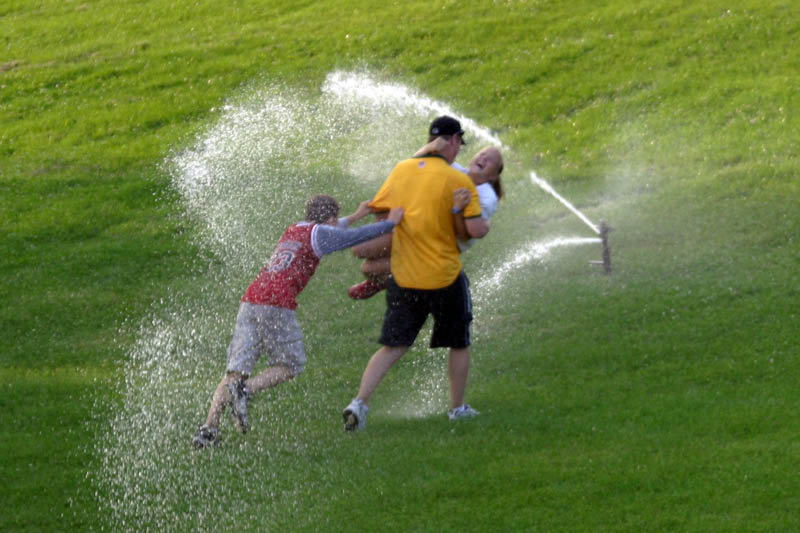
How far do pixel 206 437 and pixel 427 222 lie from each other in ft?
6.80

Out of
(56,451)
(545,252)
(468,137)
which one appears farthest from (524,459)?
(468,137)

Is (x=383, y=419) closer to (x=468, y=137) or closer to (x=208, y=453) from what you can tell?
(x=208, y=453)

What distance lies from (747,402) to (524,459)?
1768 millimetres

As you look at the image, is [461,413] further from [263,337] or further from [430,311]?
[263,337]

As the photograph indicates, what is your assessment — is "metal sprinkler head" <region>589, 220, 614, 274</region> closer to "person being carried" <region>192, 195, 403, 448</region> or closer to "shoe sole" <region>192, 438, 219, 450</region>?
"person being carried" <region>192, 195, 403, 448</region>

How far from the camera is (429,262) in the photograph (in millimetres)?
7418

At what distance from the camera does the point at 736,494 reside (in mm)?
6250

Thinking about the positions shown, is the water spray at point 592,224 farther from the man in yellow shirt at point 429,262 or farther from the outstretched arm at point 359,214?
the outstretched arm at point 359,214

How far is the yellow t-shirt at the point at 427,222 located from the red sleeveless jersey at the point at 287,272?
608 millimetres

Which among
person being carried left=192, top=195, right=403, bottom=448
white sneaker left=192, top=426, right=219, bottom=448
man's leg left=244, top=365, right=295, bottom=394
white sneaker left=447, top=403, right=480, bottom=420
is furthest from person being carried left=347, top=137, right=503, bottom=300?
white sneaker left=192, top=426, right=219, bottom=448

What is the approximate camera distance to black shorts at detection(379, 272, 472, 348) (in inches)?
297

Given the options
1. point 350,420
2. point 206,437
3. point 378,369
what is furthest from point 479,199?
point 206,437

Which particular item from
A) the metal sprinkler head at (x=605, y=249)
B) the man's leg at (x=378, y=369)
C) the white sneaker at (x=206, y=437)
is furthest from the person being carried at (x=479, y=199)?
the metal sprinkler head at (x=605, y=249)

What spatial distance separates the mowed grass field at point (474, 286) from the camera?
677 centimetres
